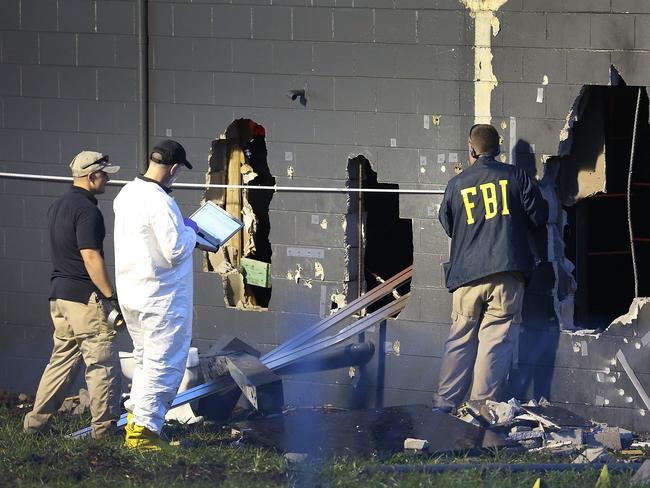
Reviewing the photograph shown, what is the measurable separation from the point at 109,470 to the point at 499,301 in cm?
303

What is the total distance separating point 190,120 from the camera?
30.8ft

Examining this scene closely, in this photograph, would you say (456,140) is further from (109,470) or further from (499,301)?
(109,470)

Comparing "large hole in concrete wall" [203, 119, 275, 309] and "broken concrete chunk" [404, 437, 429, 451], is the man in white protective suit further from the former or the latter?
"large hole in concrete wall" [203, 119, 275, 309]

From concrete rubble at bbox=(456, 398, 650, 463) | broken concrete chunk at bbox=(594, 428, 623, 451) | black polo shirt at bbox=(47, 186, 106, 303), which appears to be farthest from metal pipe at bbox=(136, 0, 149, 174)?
broken concrete chunk at bbox=(594, 428, 623, 451)

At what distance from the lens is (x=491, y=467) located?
6.93 meters

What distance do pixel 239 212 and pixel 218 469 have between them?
10.4 ft

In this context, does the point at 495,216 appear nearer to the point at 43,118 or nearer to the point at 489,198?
the point at 489,198

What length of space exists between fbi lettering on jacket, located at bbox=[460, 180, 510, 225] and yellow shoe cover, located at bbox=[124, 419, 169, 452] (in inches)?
106

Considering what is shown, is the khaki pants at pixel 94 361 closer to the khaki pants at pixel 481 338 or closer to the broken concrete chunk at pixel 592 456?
the khaki pants at pixel 481 338

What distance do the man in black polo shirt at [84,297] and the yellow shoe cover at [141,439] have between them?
0.51 m

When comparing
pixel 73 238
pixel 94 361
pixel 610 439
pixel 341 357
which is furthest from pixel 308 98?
pixel 610 439

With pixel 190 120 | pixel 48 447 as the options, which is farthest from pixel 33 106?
pixel 48 447

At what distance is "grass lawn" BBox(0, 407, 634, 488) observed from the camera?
263 inches

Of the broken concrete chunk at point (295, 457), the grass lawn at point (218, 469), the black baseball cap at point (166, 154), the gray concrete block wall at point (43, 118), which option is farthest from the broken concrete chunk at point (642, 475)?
the gray concrete block wall at point (43, 118)
